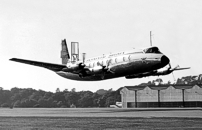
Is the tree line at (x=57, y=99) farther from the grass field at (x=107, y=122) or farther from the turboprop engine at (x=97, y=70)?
the grass field at (x=107, y=122)

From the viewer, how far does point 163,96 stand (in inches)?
4835

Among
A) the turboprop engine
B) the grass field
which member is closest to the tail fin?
the turboprop engine

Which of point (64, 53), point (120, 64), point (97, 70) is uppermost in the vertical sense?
point (64, 53)

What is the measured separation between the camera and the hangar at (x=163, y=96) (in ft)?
390

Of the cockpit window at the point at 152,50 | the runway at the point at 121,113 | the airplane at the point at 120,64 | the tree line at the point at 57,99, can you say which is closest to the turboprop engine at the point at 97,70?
the airplane at the point at 120,64

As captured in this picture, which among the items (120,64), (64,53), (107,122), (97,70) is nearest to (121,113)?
(120,64)

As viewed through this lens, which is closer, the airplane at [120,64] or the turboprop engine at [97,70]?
the airplane at [120,64]

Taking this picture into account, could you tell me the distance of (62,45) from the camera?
285ft

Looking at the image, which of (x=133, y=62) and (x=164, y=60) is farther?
(x=133, y=62)

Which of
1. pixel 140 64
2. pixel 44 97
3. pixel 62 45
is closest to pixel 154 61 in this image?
pixel 140 64

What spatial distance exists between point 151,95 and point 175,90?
8.81m

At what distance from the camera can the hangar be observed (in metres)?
119

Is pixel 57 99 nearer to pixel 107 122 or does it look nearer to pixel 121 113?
pixel 121 113

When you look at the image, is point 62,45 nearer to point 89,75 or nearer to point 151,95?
point 89,75
